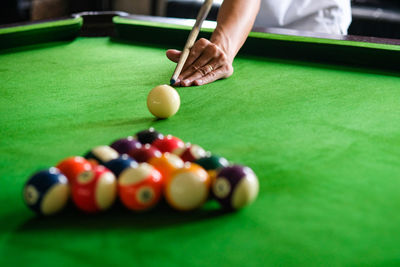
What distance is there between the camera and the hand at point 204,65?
2168mm

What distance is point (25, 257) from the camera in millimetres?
863

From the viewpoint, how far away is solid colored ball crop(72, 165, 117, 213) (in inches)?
39.3

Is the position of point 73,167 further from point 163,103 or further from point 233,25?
point 233,25

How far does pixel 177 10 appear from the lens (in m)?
5.29

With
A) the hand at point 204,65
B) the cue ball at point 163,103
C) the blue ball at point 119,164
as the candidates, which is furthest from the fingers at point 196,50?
the blue ball at point 119,164

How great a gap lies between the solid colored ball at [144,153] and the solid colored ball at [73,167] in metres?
0.11

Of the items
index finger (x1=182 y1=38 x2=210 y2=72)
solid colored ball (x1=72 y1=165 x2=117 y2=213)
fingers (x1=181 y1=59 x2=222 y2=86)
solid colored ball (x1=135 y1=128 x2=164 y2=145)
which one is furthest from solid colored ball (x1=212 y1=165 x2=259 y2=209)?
index finger (x1=182 y1=38 x2=210 y2=72)

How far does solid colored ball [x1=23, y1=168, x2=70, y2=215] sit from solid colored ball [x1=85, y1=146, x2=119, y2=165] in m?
0.13

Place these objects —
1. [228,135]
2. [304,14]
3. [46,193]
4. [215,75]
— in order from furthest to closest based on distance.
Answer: [304,14] → [215,75] → [228,135] → [46,193]

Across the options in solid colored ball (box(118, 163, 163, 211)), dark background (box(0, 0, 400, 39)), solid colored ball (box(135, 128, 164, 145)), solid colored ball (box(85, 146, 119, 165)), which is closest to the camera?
solid colored ball (box(118, 163, 163, 211))

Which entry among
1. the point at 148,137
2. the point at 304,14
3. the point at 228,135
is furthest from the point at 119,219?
the point at 304,14

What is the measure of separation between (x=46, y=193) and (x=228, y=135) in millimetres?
660

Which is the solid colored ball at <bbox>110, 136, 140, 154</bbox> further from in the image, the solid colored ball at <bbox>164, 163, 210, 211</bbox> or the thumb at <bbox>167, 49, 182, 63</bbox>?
the thumb at <bbox>167, 49, 182, 63</bbox>

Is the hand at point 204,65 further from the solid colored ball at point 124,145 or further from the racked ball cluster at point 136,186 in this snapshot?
the racked ball cluster at point 136,186
